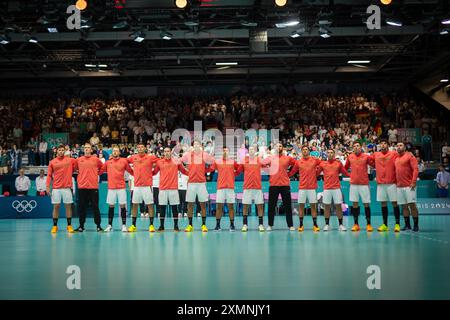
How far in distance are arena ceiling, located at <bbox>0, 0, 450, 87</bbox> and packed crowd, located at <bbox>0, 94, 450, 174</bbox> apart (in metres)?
1.90

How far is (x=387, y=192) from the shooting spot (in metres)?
14.3

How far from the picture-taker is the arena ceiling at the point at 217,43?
63.7 ft

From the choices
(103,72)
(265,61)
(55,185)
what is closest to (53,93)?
(103,72)

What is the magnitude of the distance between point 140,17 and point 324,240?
12471 mm

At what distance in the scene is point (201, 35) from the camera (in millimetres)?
23797

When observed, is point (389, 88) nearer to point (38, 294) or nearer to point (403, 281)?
point (403, 281)

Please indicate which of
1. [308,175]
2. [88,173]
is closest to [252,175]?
[308,175]

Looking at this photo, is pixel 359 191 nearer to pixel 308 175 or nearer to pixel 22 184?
pixel 308 175

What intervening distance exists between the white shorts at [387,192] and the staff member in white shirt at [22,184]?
1442cm

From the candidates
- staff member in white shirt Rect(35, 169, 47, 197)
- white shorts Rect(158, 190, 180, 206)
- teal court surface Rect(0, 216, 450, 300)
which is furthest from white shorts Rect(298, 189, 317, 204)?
staff member in white shirt Rect(35, 169, 47, 197)

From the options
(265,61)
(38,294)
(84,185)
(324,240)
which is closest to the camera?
A: (38,294)

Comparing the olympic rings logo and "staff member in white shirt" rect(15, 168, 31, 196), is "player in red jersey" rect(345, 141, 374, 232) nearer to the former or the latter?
the olympic rings logo

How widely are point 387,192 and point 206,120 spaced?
54.2 ft

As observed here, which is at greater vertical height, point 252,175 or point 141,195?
point 252,175
